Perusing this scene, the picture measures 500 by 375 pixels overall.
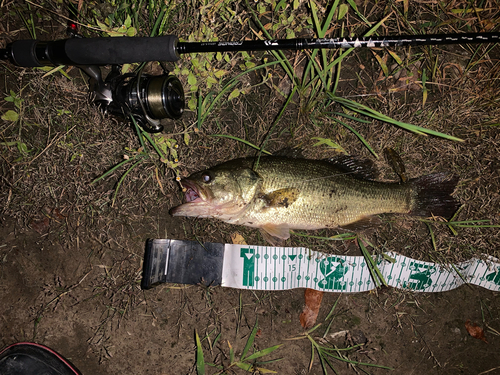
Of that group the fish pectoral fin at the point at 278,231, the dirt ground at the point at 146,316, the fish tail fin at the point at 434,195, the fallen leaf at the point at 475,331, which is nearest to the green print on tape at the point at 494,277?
the fallen leaf at the point at 475,331

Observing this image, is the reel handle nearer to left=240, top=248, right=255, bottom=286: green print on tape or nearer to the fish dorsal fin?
the fish dorsal fin

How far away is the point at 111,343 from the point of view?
3014mm

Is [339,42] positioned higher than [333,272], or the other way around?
[339,42]

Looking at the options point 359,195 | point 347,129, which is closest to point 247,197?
point 359,195

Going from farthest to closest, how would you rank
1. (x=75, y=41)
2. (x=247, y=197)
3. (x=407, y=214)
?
(x=407, y=214) < (x=247, y=197) < (x=75, y=41)

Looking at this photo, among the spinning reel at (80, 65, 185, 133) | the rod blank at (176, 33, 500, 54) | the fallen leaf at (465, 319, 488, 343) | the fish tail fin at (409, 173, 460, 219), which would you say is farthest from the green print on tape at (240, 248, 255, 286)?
the fallen leaf at (465, 319, 488, 343)

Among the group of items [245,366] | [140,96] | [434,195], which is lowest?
[245,366]

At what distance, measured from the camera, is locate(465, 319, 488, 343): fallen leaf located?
309 cm

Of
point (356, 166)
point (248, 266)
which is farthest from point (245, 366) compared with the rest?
point (356, 166)

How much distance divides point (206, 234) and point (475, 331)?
115 inches

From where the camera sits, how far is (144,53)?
2277mm

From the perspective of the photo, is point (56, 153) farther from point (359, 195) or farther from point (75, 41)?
point (359, 195)

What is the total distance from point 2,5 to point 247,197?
3.03m

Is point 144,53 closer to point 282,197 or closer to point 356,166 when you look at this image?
point 282,197
